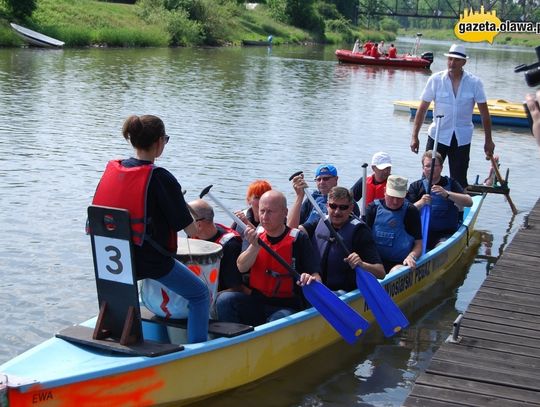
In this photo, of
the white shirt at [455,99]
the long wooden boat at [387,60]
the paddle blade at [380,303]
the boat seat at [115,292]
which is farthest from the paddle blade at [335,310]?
the long wooden boat at [387,60]

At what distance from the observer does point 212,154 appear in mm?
16438

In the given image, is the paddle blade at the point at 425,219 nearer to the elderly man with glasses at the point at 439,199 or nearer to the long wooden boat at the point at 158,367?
the elderly man with glasses at the point at 439,199

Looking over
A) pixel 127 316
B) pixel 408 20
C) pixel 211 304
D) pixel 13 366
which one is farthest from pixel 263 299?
pixel 408 20

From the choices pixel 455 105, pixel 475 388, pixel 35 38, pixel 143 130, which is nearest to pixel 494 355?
pixel 475 388

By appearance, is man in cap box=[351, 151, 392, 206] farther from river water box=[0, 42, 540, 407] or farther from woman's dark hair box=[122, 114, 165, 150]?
woman's dark hair box=[122, 114, 165, 150]

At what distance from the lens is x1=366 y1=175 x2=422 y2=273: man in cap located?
8.12 m

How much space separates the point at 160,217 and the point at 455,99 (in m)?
5.56

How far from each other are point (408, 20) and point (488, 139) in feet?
610

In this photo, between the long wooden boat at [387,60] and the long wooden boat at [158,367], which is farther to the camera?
the long wooden boat at [387,60]

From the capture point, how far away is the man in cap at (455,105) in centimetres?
997

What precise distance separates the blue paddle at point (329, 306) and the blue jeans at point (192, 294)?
75 cm

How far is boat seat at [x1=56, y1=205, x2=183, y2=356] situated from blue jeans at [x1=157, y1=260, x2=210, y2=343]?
23cm

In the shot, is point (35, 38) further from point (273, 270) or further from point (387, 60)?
point (273, 270)

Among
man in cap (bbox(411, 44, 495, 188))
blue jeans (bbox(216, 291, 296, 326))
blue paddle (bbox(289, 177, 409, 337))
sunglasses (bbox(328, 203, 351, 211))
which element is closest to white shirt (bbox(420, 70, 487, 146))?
man in cap (bbox(411, 44, 495, 188))
